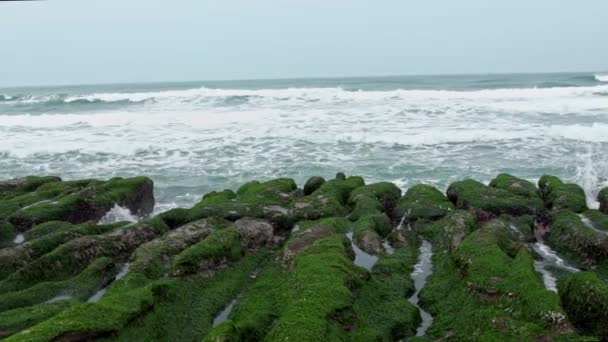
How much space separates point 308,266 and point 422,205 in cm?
487

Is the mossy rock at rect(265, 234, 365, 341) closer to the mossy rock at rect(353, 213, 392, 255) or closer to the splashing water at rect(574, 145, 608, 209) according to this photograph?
the mossy rock at rect(353, 213, 392, 255)

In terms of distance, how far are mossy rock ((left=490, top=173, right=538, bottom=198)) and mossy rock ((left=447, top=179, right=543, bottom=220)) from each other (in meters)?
0.34

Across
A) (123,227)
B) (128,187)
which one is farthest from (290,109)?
(123,227)

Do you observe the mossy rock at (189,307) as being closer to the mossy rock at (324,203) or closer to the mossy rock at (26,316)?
the mossy rock at (26,316)

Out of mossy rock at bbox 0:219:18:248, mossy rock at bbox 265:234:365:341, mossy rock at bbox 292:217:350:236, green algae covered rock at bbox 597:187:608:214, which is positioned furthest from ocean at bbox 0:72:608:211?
mossy rock at bbox 265:234:365:341

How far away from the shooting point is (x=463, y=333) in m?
6.57

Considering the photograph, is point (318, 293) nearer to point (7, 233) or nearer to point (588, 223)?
point (588, 223)

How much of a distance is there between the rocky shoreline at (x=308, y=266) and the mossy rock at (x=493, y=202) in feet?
0.11

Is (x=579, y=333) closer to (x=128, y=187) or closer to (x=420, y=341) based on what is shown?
(x=420, y=341)

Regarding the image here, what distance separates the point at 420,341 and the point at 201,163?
16.1 m

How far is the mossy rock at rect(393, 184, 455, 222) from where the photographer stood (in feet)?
38.3

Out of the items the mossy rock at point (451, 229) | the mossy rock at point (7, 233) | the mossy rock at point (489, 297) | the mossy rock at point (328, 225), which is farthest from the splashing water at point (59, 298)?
the mossy rock at point (451, 229)

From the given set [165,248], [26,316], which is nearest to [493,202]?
[165,248]

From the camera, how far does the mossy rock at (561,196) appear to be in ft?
37.9
